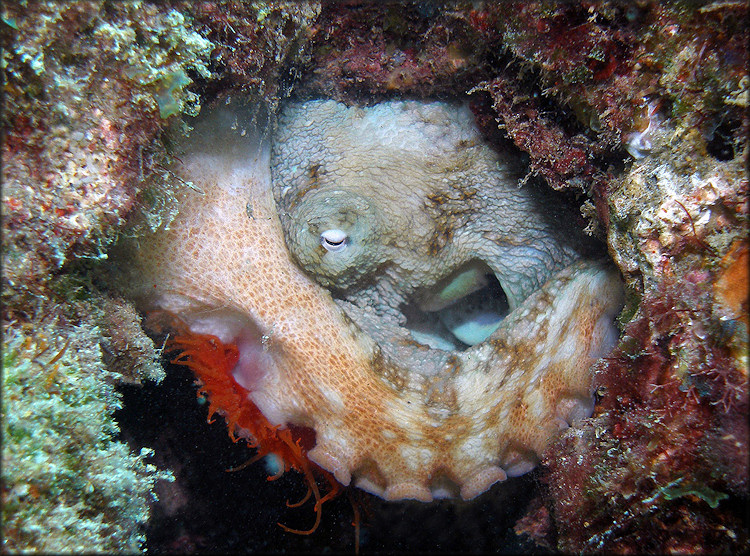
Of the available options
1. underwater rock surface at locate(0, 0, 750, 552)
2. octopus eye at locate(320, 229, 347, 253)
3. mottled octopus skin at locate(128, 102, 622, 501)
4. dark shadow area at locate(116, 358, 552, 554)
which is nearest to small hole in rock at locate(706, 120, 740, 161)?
underwater rock surface at locate(0, 0, 750, 552)

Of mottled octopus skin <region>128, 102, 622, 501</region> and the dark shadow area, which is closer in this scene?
mottled octopus skin <region>128, 102, 622, 501</region>

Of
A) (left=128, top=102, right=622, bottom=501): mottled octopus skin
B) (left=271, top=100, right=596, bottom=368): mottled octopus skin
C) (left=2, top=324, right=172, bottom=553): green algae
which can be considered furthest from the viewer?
(left=271, top=100, right=596, bottom=368): mottled octopus skin

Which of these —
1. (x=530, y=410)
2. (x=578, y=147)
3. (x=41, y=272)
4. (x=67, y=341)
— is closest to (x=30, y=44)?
(x=41, y=272)

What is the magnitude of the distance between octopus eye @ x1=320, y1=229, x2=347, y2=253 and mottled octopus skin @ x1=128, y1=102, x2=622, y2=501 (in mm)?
325

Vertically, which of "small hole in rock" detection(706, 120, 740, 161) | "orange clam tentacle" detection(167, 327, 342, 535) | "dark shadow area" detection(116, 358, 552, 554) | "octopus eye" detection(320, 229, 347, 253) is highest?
"octopus eye" detection(320, 229, 347, 253)

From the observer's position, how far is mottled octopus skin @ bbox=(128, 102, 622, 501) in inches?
103

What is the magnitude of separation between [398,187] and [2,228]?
2.22m

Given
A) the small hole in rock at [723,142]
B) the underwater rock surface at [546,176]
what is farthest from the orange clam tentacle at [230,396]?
the small hole in rock at [723,142]

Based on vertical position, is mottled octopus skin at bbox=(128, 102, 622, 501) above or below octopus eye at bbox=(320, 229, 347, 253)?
below

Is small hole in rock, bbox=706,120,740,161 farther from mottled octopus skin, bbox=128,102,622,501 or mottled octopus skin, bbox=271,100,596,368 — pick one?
mottled octopus skin, bbox=271,100,596,368

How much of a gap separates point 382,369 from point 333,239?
3.00ft

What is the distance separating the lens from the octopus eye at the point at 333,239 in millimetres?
2637

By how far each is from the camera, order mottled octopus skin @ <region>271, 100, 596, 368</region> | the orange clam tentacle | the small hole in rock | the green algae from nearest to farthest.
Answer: the green algae → the small hole in rock → the orange clam tentacle → mottled octopus skin @ <region>271, 100, 596, 368</region>

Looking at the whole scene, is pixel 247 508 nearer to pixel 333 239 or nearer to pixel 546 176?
pixel 333 239
